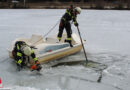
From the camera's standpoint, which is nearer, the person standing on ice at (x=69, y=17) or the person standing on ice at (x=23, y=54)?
the person standing on ice at (x=23, y=54)

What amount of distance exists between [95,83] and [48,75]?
38.2 inches

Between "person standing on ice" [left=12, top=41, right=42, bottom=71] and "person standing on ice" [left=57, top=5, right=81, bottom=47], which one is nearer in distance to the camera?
"person standing on ice" [left=12, top=41, right=42, bottom=71]

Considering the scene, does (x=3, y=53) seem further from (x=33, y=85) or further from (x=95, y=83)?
(x=95, y=83)

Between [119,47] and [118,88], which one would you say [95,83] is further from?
[119,47]

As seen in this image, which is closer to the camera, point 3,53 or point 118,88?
point 118,88

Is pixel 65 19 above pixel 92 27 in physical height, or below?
above

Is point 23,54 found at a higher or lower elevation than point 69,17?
lower

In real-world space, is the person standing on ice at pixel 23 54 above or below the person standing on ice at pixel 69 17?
below

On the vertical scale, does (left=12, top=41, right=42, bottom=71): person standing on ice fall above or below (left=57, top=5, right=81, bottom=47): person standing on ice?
below

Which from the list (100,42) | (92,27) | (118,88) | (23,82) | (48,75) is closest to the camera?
(118,88)

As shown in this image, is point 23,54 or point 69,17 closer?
point 23,54

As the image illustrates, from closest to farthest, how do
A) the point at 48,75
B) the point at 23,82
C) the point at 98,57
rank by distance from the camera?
1. the point at 23,82
2. the point at 48,75
3. the point at 98,57

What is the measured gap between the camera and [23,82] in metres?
3.93

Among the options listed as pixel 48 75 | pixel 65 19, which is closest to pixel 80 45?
pixel 65 19
